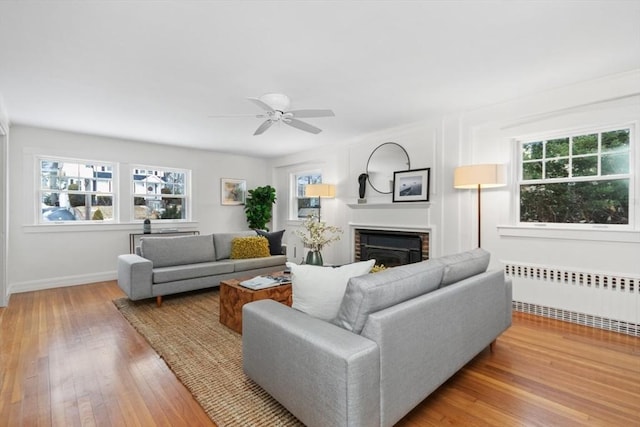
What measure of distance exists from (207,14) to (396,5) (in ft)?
3.99

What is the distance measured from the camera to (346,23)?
213cm

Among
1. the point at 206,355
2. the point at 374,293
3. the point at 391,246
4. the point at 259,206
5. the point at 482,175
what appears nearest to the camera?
the point at 374,293

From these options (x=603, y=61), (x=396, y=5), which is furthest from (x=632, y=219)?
(x=396, y=5)

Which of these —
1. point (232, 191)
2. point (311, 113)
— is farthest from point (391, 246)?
point (232, 191)

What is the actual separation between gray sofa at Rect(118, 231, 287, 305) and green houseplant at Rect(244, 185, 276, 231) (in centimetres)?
185

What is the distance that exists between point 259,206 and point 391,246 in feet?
10.5

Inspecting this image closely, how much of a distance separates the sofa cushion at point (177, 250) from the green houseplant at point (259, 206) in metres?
2.18

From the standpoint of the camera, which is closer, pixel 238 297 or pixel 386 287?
pixel 386 287

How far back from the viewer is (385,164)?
498cm

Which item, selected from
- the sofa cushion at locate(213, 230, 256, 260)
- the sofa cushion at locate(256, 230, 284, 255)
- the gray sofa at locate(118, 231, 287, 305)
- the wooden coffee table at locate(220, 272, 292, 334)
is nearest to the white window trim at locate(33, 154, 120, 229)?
the gray sofa at locate(118, 231, 287, 305)

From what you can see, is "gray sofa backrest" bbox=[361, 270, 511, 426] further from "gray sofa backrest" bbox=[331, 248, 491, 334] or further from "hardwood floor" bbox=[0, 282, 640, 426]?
"hardwood floor" bbox=[0, 282, 640, 426]

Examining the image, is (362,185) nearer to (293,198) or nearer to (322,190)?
(322,190)

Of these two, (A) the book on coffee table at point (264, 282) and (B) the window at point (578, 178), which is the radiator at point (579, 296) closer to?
(B) the window at point (578, 178)

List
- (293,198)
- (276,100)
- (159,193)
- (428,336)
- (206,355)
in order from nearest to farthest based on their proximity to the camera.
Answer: (428,336) → (206,355) → (276,100) → (159,193) → (293,198)
